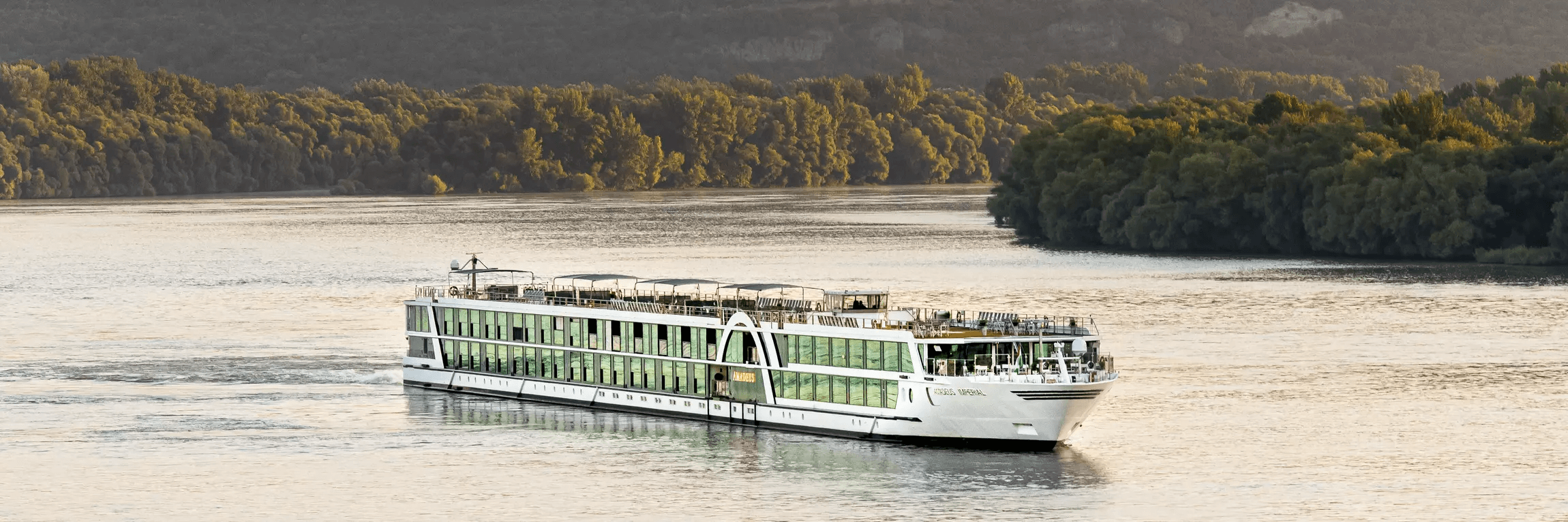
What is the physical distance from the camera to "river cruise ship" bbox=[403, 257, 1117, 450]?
Result: 182ft

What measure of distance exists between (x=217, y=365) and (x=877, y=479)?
31.8 m

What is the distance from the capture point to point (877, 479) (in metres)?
52.6

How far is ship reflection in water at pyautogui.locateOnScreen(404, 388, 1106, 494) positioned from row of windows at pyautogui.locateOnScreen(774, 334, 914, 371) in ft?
6.07

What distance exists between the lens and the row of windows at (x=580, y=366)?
6291cm

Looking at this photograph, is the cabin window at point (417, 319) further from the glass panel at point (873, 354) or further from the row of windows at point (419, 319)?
the glass panel at point (873, 354)

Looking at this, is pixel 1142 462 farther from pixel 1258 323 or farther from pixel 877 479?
pixel 1258 323

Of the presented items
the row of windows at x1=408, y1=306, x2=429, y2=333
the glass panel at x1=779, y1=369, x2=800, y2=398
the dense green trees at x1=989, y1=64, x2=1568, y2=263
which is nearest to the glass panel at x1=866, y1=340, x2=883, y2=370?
the glass panel at x1=779, y1=369, x2=800, y2=398

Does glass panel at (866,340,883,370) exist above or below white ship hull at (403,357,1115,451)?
above

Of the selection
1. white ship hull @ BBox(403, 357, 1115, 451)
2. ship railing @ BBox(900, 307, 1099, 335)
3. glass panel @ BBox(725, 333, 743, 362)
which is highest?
ship railing @ BBox(900, 307, 1099, 335)

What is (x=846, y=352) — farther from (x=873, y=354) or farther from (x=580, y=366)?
(x=580, y=366)

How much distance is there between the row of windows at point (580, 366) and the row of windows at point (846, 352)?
3.55 meters

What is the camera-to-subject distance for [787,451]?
56781mm

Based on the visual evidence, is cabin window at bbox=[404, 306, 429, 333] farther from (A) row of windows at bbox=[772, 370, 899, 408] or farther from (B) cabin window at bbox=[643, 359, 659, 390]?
(A) row of windows at bbox=[772, 370, 899, 408]

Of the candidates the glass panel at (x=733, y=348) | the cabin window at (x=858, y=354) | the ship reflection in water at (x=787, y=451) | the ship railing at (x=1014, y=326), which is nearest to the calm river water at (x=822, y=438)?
the ship reflection in water at (x=787, y=451)
